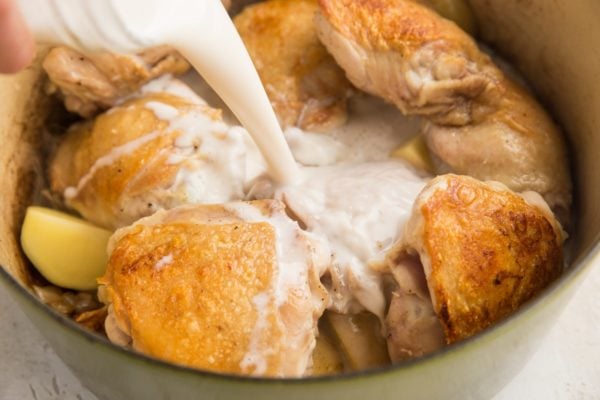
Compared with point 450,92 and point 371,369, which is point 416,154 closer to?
point 450,92

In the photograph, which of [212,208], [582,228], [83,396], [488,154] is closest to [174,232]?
[212,208]

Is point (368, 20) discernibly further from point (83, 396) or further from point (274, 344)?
point (83, 396)

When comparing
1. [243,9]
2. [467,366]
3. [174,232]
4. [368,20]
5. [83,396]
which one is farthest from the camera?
[243,9]

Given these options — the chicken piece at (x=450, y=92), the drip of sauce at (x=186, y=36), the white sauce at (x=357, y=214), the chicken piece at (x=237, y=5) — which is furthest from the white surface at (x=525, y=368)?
the chicken piece at (x=237, y=5)

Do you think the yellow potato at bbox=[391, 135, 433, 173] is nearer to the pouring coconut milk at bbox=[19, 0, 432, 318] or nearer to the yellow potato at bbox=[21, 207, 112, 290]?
the pouring coconut milk at bbox=[19, 0, 432, 318]

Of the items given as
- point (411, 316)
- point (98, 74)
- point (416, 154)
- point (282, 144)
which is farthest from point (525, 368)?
point (98, 74)
